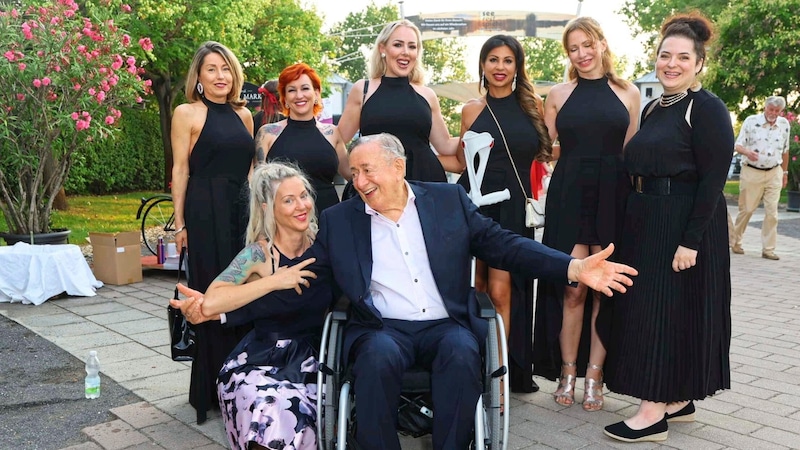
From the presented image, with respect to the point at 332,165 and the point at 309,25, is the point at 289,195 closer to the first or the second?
the point at 332,165

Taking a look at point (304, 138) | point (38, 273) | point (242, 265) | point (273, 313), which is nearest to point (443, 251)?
point (273, 313)

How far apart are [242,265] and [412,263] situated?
751 mm

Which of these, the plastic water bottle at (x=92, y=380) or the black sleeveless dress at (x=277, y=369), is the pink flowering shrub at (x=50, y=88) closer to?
the plastic water bottle at (x=92, y=380)

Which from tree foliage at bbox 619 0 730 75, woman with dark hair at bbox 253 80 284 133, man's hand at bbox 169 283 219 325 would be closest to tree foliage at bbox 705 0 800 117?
tree foliage at bbox 619 0 730 75

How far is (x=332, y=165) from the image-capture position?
3.88 meters

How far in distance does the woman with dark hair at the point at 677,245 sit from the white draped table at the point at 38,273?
5007 mm

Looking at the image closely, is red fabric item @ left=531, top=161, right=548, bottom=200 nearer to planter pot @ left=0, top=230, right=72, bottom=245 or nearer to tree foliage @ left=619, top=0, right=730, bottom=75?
planter pot @ left=0, top=230, right=72, bottom=245

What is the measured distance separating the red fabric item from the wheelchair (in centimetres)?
126

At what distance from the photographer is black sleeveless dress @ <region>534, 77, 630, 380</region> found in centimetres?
358

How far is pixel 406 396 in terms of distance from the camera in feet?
8.84

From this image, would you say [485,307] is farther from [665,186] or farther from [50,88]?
[50,88]

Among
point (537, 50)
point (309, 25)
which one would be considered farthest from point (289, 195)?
point (537, 50)

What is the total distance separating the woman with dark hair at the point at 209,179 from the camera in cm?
358

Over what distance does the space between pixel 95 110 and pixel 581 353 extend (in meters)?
5.40
